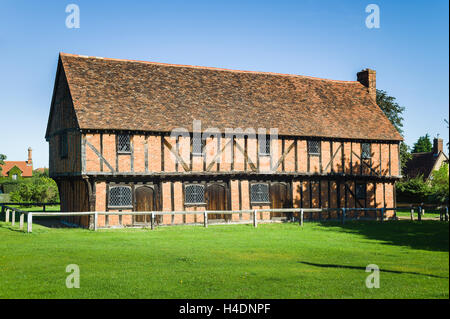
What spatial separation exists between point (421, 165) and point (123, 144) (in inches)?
1707

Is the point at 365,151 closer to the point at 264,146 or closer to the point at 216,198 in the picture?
the point at 264,146

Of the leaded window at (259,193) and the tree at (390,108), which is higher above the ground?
the tree at (390,108)

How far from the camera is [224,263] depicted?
14242 millimetres

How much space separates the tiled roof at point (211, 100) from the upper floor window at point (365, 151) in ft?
2.09

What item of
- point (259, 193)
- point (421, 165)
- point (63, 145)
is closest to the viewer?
point (63, 145)

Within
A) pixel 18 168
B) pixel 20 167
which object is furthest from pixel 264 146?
pixel 20 167

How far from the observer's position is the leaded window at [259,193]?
1164 inches

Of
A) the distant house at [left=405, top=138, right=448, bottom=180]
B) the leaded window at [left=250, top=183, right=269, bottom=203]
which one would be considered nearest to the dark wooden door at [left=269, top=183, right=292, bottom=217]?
the leaded window at [left=250, top=183, right=269, bottom=203]

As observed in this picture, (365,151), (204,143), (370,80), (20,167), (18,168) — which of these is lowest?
(365,151)

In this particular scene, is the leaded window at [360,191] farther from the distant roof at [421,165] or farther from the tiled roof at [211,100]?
the distant roof at [421,165]

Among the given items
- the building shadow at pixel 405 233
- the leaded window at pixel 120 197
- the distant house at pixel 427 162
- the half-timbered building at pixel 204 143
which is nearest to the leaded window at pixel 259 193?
the half-timbered building at pixel 204 143
